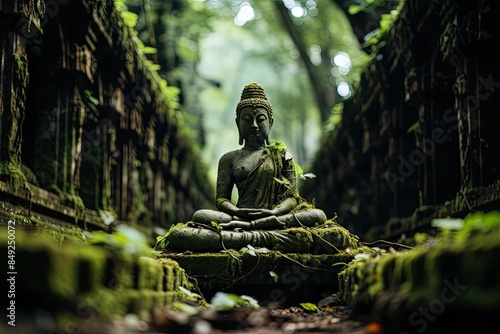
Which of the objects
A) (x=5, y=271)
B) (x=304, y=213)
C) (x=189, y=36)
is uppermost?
(x=189, y=36)

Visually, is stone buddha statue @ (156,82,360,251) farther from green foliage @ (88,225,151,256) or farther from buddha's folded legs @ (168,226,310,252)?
green foliage @ (88,225,151,256)

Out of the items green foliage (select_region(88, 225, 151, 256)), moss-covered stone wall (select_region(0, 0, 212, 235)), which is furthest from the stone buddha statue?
green foliage (select_region(88, 225, 151, 256))

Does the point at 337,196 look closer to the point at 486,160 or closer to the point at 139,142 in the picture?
the point at 139,142

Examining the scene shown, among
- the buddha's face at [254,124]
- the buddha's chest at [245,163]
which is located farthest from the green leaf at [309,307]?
the buddha's face at [254,124]

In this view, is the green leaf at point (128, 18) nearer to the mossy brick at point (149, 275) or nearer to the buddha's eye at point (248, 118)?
the buddha's eye at point (248, 118)

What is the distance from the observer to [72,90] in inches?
485

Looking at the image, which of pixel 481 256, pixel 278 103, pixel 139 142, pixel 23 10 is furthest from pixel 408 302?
pixel 278 103

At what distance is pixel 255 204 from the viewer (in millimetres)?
10273

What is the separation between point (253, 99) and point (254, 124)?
390 mm

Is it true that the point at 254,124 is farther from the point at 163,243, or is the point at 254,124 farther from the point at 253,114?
the point at 163,243

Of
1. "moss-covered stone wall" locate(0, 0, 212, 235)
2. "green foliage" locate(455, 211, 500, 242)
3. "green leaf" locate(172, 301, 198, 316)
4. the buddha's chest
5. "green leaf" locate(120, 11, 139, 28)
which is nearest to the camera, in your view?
"green foliage" locate(455, 211, 500, 242)

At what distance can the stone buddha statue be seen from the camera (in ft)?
29.4

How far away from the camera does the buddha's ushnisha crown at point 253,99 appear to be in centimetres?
1096

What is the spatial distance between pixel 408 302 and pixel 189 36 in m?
23.0
